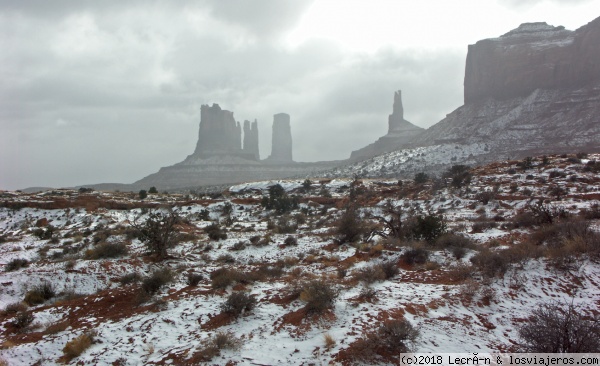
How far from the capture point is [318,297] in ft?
25.8

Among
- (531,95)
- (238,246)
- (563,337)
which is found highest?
(531,95)

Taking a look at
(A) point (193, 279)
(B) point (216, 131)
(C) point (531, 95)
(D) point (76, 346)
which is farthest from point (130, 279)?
(B) point (216, 131)

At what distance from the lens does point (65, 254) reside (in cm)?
1485

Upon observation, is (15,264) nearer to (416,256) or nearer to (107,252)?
(107,252)

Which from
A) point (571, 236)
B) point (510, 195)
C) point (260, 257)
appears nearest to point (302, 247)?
point (260, 257)

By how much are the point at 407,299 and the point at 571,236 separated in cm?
618

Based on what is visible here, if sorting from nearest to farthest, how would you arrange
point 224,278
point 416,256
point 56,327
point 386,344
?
point 386,344 → point 56,327 → point 224,278 → point 416,256

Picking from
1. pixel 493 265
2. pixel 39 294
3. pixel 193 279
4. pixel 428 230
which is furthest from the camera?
pixel 428 230

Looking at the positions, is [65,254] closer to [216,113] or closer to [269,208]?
[269,208]

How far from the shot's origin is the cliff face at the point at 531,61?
84438mm

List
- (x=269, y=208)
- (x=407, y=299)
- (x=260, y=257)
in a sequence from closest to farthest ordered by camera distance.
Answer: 1. (x=407, y=299)
2. (x=260, y=257)
3. (x=269, y=208)

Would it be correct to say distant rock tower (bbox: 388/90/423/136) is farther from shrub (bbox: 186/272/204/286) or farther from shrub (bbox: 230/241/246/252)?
shrub (bbox: 186/272/204/286)

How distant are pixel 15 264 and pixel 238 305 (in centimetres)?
1034

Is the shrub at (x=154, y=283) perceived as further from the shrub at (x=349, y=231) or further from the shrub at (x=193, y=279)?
the shrub at (x=349, y=231)
